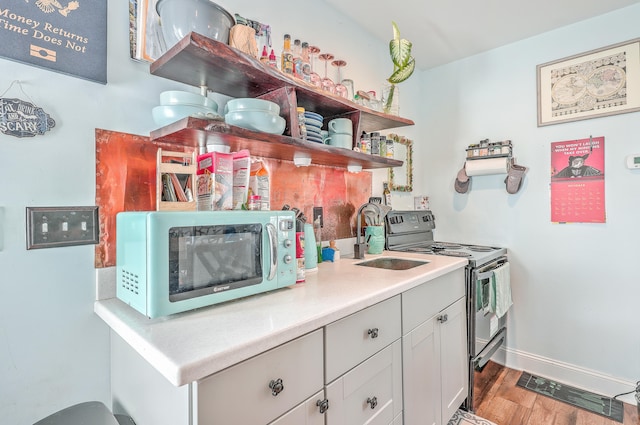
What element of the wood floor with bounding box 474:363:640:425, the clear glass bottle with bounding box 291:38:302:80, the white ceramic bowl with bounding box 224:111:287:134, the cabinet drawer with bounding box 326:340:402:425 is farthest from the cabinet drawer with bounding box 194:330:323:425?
the wood floor with bounding box 474:363:640:425

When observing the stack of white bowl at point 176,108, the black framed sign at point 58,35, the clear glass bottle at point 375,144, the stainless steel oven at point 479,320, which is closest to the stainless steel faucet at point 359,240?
the clear glass bottle at point 375,144

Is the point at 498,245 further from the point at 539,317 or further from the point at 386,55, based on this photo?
the point at 386,55

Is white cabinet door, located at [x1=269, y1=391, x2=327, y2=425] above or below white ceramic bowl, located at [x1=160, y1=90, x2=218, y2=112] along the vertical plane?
below

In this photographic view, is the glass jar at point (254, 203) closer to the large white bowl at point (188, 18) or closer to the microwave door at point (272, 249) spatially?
the microwave door at point (272, 249)

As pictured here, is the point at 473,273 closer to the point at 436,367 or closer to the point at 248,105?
the point at 436,367

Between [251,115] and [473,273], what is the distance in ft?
5.07

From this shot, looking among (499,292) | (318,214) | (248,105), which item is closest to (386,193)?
(318,214)

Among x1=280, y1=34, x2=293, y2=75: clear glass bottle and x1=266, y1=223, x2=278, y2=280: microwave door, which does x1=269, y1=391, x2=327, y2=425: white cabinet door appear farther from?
x1=280, y1=34, x2=293, y2=75: clear glass bottle

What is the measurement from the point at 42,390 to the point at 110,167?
2.43 ft

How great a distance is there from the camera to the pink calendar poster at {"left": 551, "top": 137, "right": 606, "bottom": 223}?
2.07 m

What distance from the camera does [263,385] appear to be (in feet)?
2.61

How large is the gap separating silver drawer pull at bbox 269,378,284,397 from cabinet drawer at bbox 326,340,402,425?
214 millimetres

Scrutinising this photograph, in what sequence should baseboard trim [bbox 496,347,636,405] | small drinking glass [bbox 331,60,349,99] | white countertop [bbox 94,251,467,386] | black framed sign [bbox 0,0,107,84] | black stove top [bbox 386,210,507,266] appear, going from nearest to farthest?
1. white countertop [bbox 94,251,467,386]
2. black framed sign [bbox 0,0,107,84]
3. small drinking glass [bbox 331,60,349,99]
4. baseboard trim [bbox 496,347,636,405]
5. black stove top [bbox 386,210,507,266]

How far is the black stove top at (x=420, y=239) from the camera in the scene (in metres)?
2.14
